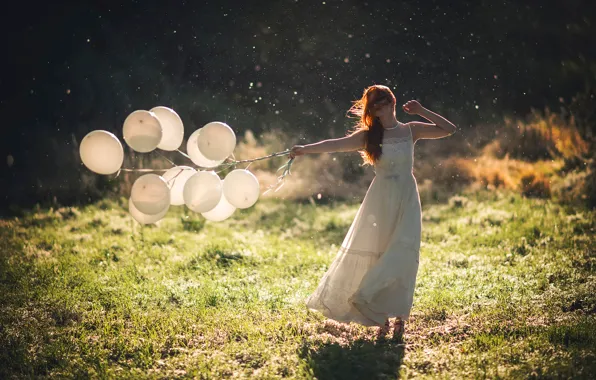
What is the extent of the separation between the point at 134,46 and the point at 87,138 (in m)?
9.88

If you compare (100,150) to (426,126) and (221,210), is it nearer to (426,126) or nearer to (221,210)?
(221,210)

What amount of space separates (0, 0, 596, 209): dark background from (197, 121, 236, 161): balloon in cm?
782

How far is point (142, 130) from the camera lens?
4.23 meters

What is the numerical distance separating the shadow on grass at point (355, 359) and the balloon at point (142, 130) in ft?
5.94

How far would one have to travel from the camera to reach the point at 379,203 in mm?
4250

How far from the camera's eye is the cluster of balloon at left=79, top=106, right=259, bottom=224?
4164 millimetres

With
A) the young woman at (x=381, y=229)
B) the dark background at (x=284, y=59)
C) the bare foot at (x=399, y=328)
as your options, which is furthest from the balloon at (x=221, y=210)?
the dark background at (x=284, y=59)

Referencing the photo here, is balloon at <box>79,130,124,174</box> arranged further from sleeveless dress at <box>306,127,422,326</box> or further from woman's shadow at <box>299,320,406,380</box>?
woman's shadow at <box>299,320,406,380</box>

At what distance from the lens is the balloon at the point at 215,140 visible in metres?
4.40

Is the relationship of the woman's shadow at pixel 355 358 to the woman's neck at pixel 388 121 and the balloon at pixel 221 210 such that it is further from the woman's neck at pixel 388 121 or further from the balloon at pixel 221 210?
the woman's neck at pixel 388 121

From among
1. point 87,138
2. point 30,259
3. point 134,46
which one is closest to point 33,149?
point 134,46

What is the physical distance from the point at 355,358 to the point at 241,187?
149 centimetres

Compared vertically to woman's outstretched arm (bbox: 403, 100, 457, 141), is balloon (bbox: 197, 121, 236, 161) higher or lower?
lower

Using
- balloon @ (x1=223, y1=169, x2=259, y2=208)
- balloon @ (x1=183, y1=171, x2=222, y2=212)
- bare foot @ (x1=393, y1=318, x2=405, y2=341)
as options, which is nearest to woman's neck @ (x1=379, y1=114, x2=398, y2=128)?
balloon @ (x1=223, y1=169, x2=259, y2=208)
